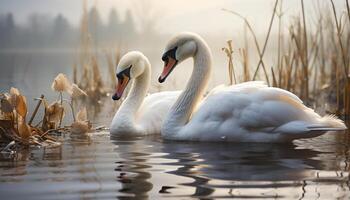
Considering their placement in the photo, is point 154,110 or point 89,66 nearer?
point 154,110

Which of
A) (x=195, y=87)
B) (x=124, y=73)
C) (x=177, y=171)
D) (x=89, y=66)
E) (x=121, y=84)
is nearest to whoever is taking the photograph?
(x=177, y=171)

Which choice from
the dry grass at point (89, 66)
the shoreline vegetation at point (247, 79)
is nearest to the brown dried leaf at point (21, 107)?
the shoreline vegetation at point (247, 79)

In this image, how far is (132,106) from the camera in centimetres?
884

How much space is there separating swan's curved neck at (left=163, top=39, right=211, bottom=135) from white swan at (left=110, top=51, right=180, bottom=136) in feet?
2.02

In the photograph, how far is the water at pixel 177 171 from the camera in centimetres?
487

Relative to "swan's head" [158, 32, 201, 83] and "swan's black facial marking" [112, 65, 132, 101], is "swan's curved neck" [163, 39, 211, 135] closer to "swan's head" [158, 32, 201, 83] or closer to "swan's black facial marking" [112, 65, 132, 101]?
"swan's head" [158, 32, 201, 83]

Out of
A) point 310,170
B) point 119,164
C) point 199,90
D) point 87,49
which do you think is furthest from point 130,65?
point 87,49

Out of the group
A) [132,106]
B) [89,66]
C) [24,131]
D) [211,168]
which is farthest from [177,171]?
[89,66]

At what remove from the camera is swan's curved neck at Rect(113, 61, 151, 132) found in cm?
846

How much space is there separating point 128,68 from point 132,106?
46 cm

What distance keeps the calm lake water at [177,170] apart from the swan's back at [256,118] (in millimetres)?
130

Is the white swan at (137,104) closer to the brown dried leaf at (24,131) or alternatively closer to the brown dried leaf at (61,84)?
the brown dried leaf at (61,84)

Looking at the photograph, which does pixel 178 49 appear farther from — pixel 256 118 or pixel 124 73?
pixel 256 118

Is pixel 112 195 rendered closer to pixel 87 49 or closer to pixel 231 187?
pixel 231 187
